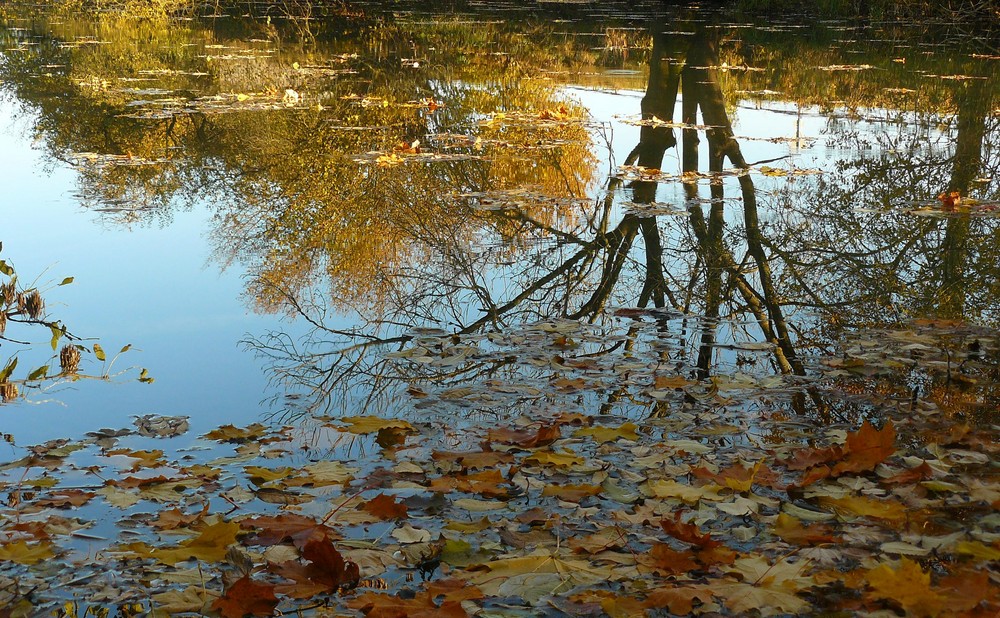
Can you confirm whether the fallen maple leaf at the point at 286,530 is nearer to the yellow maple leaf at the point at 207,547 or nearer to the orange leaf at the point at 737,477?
the yellow maple leaf at the point at 207,547

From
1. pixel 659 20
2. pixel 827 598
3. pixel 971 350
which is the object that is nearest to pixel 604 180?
pixel 971 350

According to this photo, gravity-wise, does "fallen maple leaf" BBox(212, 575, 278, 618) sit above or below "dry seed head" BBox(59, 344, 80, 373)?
above

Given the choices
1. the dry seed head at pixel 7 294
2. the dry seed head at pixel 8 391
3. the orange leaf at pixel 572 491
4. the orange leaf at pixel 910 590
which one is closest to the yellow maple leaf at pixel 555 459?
the orange leaf at pixel 572 491

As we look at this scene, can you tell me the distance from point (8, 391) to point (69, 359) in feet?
1.26

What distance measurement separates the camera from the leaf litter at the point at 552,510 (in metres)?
2.39

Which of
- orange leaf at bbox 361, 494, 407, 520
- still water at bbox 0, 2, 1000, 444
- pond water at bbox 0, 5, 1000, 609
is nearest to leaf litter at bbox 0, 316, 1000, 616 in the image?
orange leaf at bbox 361, 494, 407, 520

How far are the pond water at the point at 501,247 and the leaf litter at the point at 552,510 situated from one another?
0.11 metres

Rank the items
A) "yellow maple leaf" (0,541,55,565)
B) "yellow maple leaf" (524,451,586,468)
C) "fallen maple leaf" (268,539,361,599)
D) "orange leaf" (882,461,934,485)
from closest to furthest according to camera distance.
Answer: "fallen maple leaf" (268,539,361,599)
"yellow maple leaf" (0,541,55,565)
"orange leaf" (882,461,934,485)
"yellow maple leaf" (524,451,586,468)

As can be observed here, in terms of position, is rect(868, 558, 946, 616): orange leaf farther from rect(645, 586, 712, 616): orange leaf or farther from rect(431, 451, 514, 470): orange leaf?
rect(431, 451, 514, 470): orange leaf

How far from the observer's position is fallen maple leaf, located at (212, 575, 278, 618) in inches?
92.2

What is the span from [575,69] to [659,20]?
32.1 feet

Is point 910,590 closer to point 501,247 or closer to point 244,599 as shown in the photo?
point 244,599

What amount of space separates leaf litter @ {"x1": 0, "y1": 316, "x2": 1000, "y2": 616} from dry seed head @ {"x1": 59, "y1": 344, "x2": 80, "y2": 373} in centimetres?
87

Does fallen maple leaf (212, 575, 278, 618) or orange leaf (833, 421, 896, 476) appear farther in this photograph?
orange leaf (833, 421, 896, 476)
